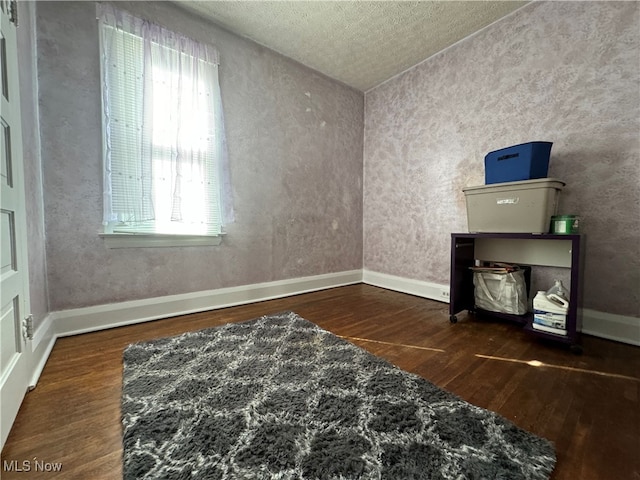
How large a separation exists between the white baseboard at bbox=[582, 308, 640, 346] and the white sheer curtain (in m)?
2.96

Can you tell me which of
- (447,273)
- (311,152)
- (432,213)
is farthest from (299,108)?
(447,273)

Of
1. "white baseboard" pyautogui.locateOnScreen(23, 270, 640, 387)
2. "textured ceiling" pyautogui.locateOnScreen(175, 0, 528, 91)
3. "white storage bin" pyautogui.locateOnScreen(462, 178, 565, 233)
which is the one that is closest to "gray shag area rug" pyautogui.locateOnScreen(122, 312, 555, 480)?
"white baseboard" pyautogui.locateOnScreen(23, 270, 640, 387)

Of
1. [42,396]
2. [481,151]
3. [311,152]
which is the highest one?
[311,152]

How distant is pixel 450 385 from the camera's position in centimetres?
122

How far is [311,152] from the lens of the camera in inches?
118

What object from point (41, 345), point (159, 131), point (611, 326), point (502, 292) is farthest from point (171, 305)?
point (611, 326)

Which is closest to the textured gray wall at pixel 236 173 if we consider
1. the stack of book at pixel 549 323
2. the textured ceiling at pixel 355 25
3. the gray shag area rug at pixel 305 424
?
the textured ceiling at pixel 355 25

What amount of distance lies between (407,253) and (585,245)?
143 centimetres

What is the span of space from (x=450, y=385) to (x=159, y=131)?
8.50ft

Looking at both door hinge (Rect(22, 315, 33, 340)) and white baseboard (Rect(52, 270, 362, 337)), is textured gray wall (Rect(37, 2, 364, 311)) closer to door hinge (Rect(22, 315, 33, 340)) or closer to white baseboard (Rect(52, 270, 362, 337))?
white baseboard (Rect(52, 270, 362, 337))

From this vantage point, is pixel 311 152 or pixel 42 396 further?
pixel 311 152

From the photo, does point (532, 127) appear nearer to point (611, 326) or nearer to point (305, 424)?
point (611, 326)

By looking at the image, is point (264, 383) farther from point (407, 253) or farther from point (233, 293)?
point (407, 253)

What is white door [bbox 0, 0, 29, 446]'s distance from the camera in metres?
0.96
